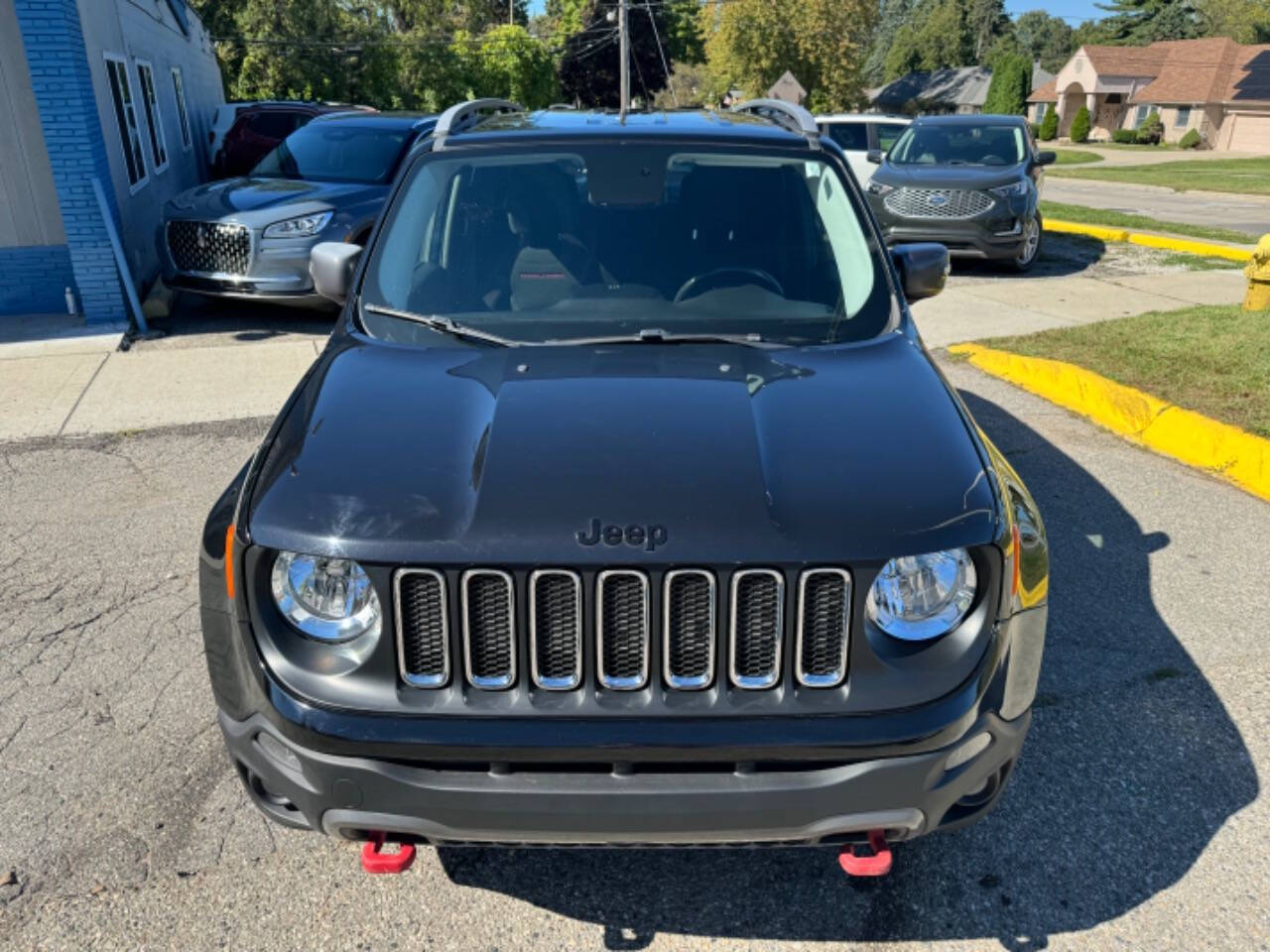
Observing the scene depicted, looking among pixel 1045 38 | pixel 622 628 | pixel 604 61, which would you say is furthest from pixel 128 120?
pixel 1045 38

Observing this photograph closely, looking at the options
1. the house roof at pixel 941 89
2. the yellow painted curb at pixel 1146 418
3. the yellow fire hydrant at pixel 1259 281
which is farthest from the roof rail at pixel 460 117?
the house roof at pixel 941 89

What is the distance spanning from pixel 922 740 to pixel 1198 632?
94.1 inches

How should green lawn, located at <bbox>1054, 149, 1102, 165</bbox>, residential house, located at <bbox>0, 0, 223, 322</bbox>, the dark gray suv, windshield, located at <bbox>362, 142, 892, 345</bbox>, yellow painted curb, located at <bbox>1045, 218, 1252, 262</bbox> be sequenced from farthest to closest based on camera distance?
green lawn, located at <bbox>1054, 149, 1102, 165</bbox>, yellow painted curb, located at <bbox>1045, 218, 1252, 262</bbox>, the dark gray suv, residential house, located at <bbox>0, 0, 223, 322</bbox>, windshield, located at <bbox>362, 142, 892, 345</bbox>

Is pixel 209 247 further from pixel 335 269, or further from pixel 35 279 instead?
pixel 335 269

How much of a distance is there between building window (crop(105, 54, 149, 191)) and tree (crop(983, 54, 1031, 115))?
5624 centimetres

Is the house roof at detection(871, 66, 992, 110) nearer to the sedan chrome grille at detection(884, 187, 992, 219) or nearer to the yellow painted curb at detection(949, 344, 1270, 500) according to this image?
the sedan chrome grille at detection(884, 187, 992, 219)

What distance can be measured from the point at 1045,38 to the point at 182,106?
129m

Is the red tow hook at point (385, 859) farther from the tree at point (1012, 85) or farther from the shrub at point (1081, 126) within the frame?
the shrub at point (1081, 126)

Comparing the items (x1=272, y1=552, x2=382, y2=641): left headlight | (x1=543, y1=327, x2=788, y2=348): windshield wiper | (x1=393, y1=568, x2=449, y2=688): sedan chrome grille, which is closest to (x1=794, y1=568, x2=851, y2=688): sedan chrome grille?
(x1=393, y1=568, x2=449, y2=688): sedan chrome grille

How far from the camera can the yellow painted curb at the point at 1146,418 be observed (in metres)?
5.44

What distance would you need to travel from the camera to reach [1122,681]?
3.55m

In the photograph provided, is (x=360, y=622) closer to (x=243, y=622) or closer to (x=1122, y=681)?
(x=243, y=622)

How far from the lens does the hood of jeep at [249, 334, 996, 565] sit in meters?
2.09

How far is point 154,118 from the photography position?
1282cm
